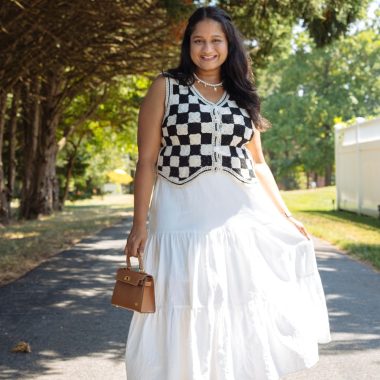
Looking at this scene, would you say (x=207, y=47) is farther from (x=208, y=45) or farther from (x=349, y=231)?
(x=349, y=231)

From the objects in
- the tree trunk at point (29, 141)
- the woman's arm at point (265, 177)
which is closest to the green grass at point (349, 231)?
the woman's arm at point (265, 177)

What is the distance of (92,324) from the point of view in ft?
20.5

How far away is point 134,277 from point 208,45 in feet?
3.87

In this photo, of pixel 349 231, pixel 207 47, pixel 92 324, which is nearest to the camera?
pixel 207 47

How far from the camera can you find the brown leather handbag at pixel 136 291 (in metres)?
3.27

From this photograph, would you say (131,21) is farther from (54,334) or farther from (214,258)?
(214,258)

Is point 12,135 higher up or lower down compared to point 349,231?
higher up

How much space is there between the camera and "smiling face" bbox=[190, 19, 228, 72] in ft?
11.7

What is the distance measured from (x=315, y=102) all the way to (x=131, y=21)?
3957 cm

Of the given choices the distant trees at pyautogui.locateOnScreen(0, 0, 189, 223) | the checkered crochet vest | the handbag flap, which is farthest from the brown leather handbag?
the distant trees at pyautogui.locateOnScreen(0, 0, 189, 223)

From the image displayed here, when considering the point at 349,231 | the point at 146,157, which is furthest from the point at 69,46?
the point at 146,157

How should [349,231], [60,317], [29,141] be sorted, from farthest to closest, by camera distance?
[29,141]
[349,231]
[60,317]

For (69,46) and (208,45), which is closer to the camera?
(208,45)

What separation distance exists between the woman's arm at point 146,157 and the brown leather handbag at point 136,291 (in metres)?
0.13
